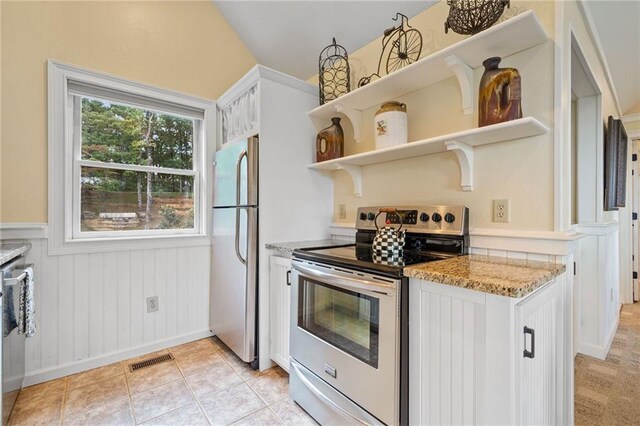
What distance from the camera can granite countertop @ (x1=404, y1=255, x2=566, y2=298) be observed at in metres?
0.94

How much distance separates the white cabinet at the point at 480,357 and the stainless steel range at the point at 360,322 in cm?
7

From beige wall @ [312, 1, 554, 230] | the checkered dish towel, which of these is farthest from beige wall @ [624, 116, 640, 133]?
the checkered dish towel

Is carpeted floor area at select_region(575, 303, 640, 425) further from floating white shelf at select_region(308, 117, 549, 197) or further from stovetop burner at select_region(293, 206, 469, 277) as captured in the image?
floating white shelf at select_region(308, 117, 549, 197)

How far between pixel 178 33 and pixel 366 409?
10.1 feet

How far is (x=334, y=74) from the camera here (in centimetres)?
246

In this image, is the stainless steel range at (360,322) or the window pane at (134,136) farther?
the window pane at (134,136)

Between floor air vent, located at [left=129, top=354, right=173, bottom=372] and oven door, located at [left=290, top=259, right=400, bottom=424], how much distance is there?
1.16 metres

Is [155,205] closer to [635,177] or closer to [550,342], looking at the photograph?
[550,342]

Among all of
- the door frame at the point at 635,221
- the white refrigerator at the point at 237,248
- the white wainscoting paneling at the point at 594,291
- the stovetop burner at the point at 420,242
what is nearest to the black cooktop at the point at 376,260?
the stovetop burner at the point at 420,242

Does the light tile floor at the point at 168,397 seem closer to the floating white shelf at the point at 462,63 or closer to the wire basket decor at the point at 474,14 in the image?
the floating white shelf at the point at 462,63

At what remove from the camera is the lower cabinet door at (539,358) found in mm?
979

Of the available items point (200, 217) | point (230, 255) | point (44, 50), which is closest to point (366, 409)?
point (230, 255)

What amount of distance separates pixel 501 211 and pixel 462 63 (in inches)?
31.3

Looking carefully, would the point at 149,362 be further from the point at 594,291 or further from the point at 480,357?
the point at 594,291
